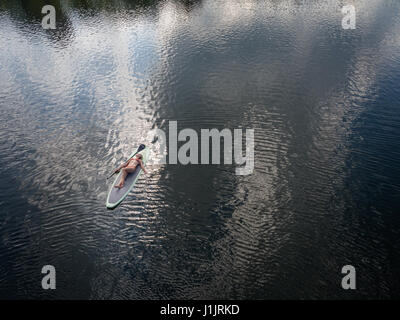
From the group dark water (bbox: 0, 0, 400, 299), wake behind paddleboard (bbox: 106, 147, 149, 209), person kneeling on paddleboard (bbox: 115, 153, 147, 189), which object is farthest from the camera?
person kneeling on paddleboard (bbox: 115, 153, 147, 189)

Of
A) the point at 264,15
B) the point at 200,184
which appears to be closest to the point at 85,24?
the point at 264,15

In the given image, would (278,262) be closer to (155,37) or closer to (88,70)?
(88,70)

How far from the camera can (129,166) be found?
21.5 m

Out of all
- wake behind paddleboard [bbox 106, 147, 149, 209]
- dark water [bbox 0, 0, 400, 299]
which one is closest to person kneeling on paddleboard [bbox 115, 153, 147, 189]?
wake behind paddleboard [bbox 106, 147, 149, 209]

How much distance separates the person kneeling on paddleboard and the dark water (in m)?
1.28

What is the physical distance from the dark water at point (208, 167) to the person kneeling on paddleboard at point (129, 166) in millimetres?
1281

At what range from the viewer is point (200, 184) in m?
21.2

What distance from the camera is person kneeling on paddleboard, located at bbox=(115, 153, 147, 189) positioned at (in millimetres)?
20769

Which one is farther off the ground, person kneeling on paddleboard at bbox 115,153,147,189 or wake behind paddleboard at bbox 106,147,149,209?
person kneeling on paddleboard at bbox 115,153,147,189

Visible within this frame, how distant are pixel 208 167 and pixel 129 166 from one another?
19.3 feet

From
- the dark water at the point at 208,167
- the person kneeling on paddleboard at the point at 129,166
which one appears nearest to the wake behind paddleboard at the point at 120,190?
the person kneeling on paddleboard at the point at 129,166

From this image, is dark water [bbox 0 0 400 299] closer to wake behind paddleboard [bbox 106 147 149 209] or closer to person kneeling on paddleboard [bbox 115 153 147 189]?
wake behind paddleboard [bbox 106 147 149 209]

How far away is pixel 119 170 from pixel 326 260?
1515cm

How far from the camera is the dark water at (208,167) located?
Result: 1596 cm
